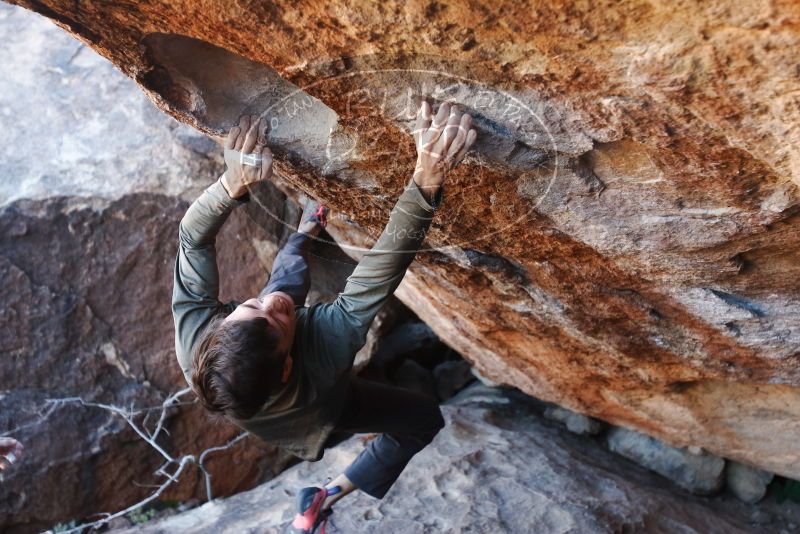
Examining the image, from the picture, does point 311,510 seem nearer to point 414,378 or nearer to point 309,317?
point 309,317

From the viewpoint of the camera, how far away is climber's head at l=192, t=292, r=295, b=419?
6.56 feet

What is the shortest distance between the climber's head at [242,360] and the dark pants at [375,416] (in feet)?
1.62

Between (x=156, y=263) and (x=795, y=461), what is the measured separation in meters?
3.48

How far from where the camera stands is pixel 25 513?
3.77 m

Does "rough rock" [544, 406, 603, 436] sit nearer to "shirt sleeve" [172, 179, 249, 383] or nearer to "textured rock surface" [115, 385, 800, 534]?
"textured rock surface" [115, 385, 800, 534]

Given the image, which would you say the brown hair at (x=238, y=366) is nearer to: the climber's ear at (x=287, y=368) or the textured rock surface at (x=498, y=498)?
the climber's ear at (x=287, y=368)

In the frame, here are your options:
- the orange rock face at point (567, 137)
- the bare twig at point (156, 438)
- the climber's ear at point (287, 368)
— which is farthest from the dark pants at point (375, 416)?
the bare twig at point (156, 438)

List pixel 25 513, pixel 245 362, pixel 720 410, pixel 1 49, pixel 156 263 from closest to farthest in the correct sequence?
pixel 245 362, pixel 720 410, pixel 25 513, pixel 156 263, pixel 1 49

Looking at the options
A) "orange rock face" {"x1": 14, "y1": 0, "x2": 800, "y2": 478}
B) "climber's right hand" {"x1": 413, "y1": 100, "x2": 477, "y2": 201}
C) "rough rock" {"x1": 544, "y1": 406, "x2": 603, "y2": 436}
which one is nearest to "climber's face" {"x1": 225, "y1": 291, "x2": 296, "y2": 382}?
"orange rock face" {"x1": 14, "y1": 0, "x2": 800, "y2": 478}

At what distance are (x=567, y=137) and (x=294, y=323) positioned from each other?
1.01 meters

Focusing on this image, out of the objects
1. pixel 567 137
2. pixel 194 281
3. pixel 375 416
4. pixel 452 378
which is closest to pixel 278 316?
pixel 194 281

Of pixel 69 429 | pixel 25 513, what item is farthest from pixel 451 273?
pixel 25 513

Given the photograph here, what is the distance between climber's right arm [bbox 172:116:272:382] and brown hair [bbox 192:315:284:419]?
27cm

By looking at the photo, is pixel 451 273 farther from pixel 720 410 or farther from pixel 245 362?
pixel 720 410
